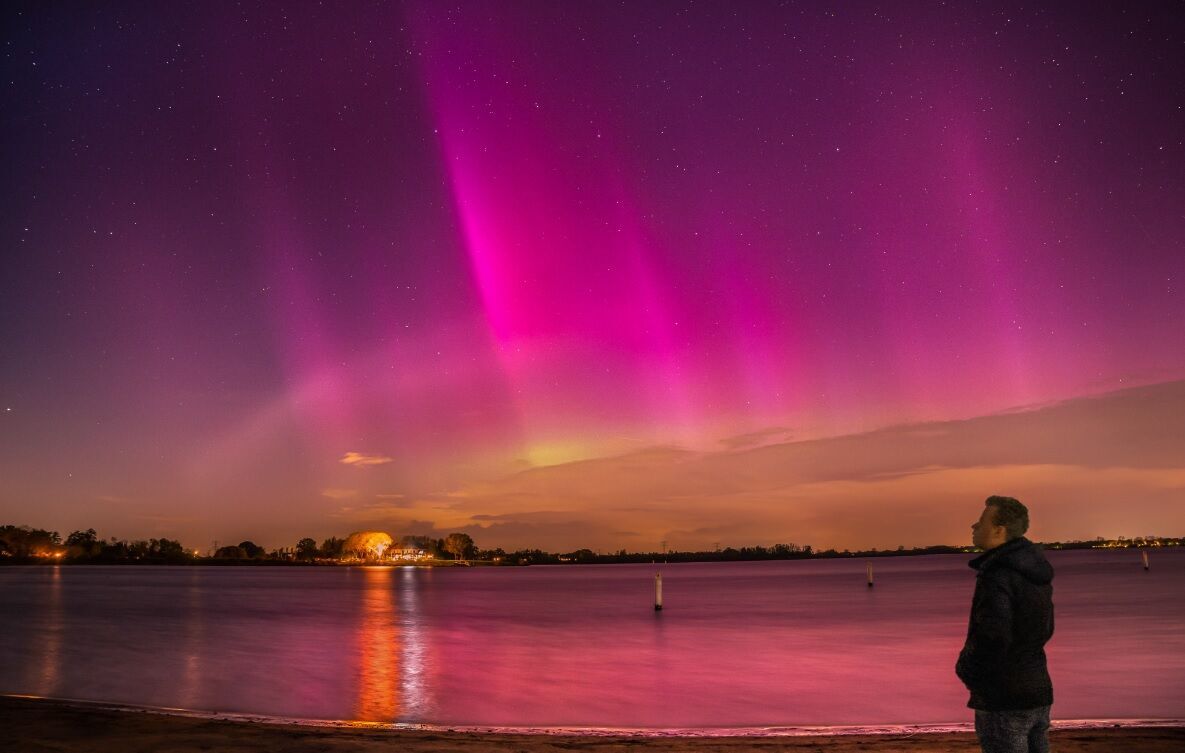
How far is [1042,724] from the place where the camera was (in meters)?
6.89

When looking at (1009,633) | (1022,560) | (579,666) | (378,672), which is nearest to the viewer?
(1022,560)

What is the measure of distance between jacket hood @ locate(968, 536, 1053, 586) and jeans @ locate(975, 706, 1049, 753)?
1.05 meters

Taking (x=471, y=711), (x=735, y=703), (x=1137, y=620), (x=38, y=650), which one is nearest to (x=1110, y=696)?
(x=735, y=703)

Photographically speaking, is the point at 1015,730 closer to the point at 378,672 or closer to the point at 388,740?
the point at 388,740

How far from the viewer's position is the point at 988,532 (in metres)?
6.77

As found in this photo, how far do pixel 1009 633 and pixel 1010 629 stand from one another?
1.2 inches

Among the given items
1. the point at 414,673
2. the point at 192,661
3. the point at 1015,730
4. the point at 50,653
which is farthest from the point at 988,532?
the point at 50,653

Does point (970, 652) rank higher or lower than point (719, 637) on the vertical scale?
higher

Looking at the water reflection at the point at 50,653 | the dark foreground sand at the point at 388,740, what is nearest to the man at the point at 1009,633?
the dark foreground sand at the point at 388,740

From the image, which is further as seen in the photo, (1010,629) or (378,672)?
(378,672)

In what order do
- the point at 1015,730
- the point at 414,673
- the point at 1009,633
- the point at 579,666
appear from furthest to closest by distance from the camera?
the point at 579,666 → the point at 414,673 → the point at 1015,730 → the point at 1009,633

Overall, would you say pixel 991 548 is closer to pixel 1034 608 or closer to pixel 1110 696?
pixel 1034 608

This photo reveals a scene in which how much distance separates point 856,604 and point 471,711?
66.0 m

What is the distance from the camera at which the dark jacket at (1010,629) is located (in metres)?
6.61
